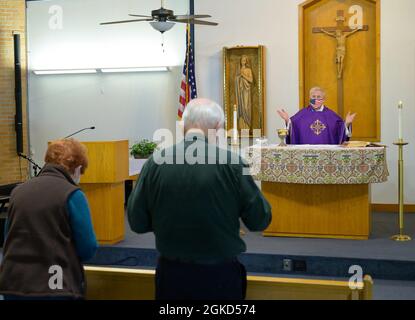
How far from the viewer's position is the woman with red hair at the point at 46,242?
273cm

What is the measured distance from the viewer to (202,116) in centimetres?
270

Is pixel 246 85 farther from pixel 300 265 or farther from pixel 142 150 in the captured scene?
pixel 300 265

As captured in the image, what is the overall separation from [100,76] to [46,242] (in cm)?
783

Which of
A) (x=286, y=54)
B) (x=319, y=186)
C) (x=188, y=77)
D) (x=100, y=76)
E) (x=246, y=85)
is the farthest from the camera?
(x=100, y=76)

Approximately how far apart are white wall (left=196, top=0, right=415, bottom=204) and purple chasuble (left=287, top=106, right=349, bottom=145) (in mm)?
1461

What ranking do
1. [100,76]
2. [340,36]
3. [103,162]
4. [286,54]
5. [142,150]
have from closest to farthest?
[103,162] → [340,36] → [286,54] → [142,150] → [100,76]

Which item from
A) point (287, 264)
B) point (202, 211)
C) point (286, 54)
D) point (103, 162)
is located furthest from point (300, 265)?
point (286, 54)

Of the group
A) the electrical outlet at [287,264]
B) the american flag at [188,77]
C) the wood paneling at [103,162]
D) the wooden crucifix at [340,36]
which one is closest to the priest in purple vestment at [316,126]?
the wooden crucifix at [340,36]

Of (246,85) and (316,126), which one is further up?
(246,85)

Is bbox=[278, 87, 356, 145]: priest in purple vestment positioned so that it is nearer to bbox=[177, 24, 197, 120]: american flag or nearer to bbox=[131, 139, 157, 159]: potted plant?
bbox=[177, 24, 197, 120]: american flag

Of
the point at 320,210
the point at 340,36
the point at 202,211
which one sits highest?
the point at 340,36

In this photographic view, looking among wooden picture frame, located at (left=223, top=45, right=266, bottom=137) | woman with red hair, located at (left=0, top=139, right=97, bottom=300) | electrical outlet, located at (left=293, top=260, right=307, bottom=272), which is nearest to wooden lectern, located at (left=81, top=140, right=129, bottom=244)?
electrical outlet, located at (left=293, top=260, right=307, bottom=272)
